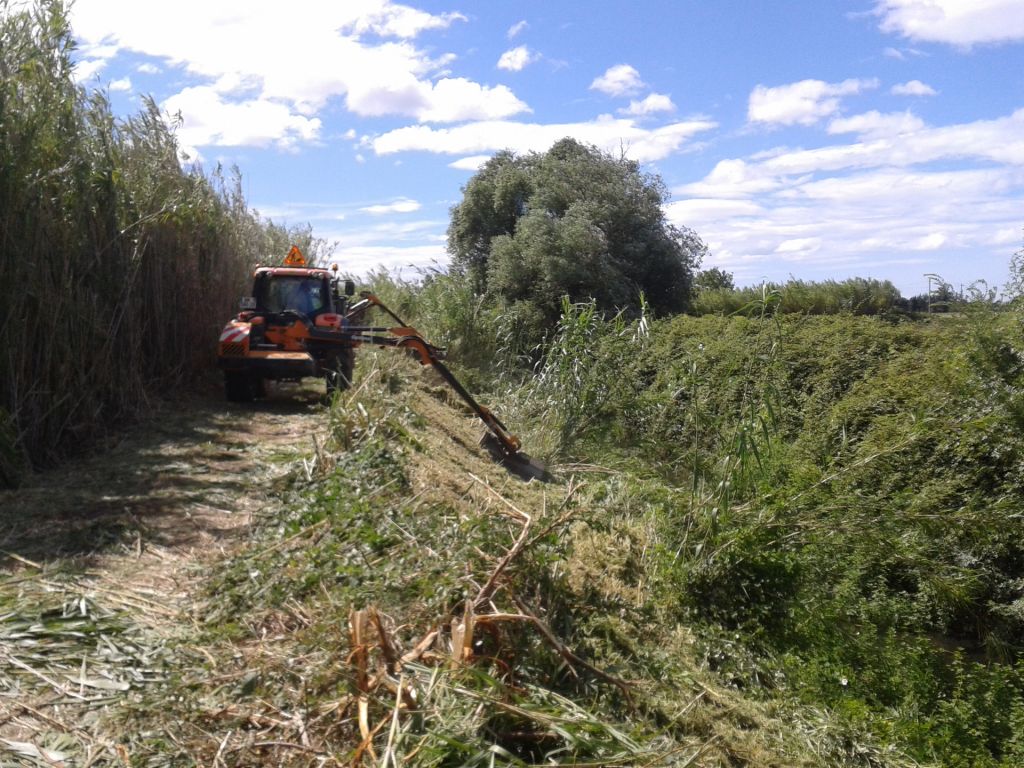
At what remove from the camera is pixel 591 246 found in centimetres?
2016

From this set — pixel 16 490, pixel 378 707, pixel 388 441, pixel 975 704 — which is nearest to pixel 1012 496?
pixel 975 704

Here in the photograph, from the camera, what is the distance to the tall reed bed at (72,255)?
8.56 m

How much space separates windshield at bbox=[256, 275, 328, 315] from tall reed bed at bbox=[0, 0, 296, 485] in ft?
3.33

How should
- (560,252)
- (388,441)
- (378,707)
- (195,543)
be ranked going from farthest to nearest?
(560,252) → (388,441) → (195,543) → (378,707)

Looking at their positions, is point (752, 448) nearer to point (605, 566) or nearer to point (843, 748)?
point (605, 566)

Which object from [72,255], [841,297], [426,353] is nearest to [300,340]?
[426,353]

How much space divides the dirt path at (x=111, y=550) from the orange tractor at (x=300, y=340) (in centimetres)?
125

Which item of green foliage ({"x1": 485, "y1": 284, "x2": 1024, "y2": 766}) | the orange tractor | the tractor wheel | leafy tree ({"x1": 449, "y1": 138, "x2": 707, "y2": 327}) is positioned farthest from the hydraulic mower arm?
leafy tree ({"x1": 449, "y1": 138, "x2": 707, "y2": 327})

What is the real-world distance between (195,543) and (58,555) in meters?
0.83

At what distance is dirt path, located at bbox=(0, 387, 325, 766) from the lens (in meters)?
4.50

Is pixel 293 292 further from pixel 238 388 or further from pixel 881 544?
pixel 881 544

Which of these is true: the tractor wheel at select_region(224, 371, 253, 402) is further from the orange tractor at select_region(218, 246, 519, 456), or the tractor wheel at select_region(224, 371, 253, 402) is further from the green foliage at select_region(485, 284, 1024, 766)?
the green foliage at select_region(485, 284, 1024, 766)

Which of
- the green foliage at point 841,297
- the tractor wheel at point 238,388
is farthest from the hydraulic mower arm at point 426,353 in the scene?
the green foliage at point 841,297

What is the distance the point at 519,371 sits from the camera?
1823 cm
